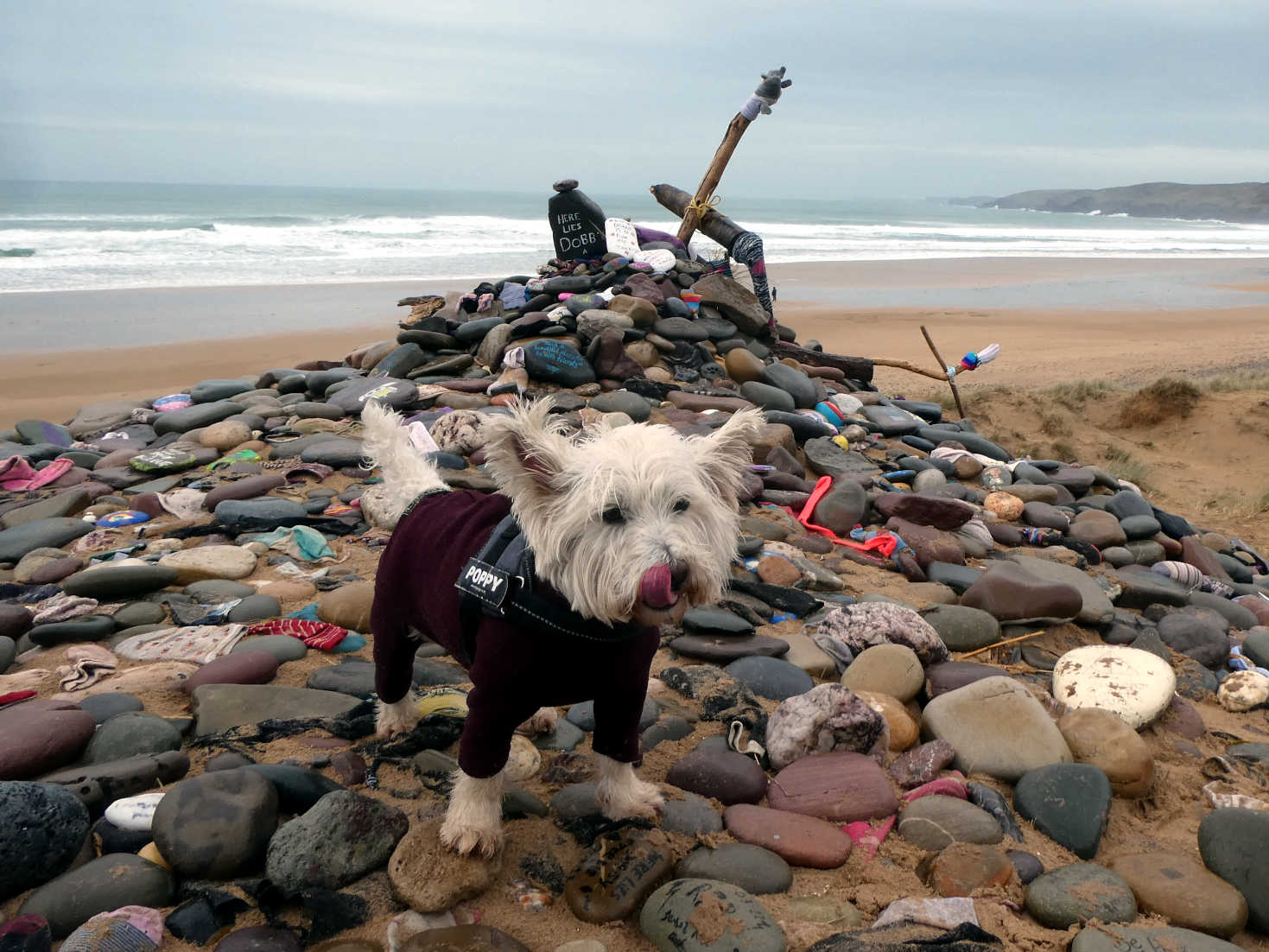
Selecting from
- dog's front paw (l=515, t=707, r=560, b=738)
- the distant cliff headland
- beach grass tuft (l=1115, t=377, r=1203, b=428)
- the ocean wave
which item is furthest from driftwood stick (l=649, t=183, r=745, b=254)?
the distant cliff headland

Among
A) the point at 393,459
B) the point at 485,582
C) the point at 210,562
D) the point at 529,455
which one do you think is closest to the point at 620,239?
the point at 210,562

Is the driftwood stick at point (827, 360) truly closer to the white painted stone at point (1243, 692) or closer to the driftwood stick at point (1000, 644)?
the driftwood stick at point (1000, 644)

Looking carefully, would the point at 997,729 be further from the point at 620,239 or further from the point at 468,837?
the point at 620,239

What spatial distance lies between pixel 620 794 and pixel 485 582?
3.83 ft

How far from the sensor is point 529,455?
2828 mm

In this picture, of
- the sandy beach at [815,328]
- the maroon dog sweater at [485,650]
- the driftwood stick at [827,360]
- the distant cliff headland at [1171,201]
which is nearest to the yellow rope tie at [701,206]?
the driftwood stick at [827,360]

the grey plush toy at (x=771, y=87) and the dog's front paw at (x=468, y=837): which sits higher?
the grey plush toy at (x=771, y=87)

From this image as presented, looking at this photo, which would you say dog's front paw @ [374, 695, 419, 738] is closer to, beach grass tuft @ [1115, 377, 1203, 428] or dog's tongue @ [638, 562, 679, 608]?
dog's tongue @ [638, 562, 679, 608]

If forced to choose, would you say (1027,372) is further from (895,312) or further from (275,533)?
(275,533)

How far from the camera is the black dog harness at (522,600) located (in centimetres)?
284

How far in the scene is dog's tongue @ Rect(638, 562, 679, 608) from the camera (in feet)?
8.24

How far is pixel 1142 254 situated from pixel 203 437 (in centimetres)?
5669

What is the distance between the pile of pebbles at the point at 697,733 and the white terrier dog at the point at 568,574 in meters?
0.40

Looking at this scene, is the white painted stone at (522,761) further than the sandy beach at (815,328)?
No
